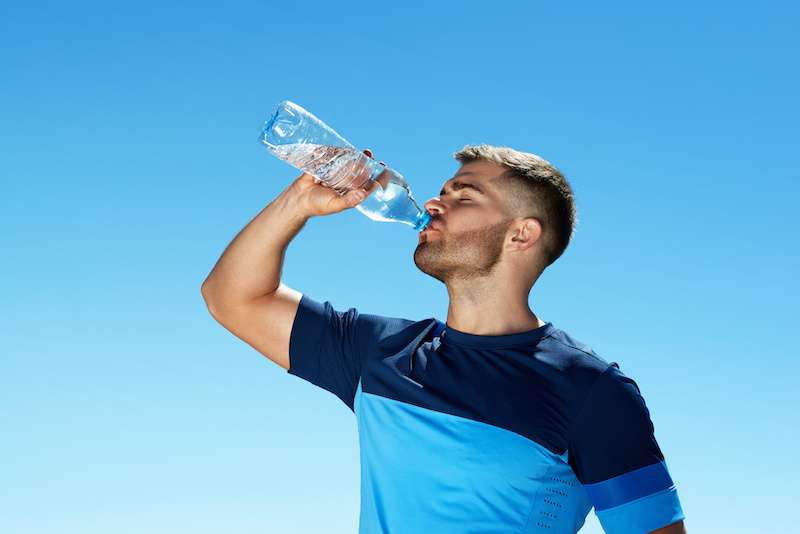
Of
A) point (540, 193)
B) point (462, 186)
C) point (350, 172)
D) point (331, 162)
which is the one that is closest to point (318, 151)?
point (331, 162)

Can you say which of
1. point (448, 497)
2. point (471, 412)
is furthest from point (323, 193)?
point (448, 497)

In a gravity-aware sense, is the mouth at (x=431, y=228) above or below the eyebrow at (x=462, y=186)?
below

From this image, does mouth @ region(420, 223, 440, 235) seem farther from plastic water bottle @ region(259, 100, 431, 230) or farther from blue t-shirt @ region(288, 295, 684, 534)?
blue t-shirt @ region(288, 295, 684, 534)

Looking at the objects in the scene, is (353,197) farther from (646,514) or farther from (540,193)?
(646,514)

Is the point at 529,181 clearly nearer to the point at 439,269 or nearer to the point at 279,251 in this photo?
the point at 439,269

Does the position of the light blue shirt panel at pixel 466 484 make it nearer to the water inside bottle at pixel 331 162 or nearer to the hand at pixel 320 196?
the hand at pixel 320 196

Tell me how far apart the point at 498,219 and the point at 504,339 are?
1.93 feet

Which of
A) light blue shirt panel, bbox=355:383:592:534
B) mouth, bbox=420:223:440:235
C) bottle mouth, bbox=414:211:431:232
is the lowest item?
light blue shirt panel, bbox=355:383:592:534

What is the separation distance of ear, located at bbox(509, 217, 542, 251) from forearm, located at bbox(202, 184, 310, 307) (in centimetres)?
102

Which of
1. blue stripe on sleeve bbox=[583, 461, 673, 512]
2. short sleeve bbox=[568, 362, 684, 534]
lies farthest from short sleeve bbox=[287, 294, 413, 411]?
blue stripe on sleeve bbox=[583, 461, 673, 512]

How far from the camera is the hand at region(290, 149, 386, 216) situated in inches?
157

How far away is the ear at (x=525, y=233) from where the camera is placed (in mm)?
3896

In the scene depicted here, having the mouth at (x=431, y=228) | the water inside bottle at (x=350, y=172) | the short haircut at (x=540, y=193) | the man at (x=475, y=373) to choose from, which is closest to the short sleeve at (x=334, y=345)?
the man at (x=475, y=373)

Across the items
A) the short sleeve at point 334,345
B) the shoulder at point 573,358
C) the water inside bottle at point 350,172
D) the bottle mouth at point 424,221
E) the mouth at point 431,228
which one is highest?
the water inside bottle at point 350,172
